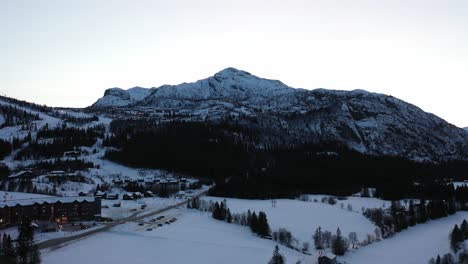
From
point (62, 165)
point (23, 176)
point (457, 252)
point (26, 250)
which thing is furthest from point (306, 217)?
point (62, 165)

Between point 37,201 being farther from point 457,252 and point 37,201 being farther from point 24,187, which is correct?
point 457,252

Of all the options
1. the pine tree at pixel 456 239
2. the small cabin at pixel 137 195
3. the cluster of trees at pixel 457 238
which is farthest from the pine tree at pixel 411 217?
the small cabin at pixel 137 195

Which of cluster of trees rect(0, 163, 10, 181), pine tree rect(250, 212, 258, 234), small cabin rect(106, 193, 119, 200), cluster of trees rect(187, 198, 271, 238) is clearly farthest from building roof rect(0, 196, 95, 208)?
cluster of trees rect(0, 163, 10, 181)

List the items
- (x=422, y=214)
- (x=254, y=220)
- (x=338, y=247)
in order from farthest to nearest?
1. (x=422, y=214)
2. (x=254, y=220)
3. (x=338, y=247)

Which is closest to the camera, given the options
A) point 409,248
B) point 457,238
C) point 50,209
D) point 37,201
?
point 457,238

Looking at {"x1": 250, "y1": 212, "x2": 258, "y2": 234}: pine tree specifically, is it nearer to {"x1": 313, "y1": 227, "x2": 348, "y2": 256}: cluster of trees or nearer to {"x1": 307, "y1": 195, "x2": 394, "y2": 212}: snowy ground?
→ {"x1": 313, "y1": 227, "x2": 348, "y2": 256}: cluster of trees

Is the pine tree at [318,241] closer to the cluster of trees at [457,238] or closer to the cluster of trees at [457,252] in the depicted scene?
the cluster of trees at [457,252]

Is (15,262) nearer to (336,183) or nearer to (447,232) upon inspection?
(447,232)
